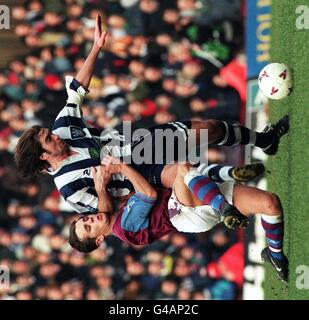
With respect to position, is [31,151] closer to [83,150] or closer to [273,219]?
[83,150]

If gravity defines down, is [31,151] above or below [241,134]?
below

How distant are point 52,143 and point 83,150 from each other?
0.75 ft

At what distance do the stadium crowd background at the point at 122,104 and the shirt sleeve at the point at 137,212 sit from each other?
56.2 inches

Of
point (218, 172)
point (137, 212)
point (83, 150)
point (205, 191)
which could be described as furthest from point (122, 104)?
point (205, 191)

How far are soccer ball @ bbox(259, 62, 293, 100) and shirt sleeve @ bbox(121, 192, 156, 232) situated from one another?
1.23 meters

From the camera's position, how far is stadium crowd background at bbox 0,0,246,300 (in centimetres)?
543

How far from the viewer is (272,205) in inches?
146

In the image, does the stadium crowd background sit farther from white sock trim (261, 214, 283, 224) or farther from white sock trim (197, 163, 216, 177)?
white sock trim (261, 214, 283, 224)

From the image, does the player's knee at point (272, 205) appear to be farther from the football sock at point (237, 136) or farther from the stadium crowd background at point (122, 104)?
the stadium crowd background at point (122, 104)

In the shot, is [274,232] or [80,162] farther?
[80,162]

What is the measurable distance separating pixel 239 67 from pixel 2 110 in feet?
7.32

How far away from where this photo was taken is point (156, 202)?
13.2 ft

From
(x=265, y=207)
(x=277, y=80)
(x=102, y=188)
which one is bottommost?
(x=265, y=207)
